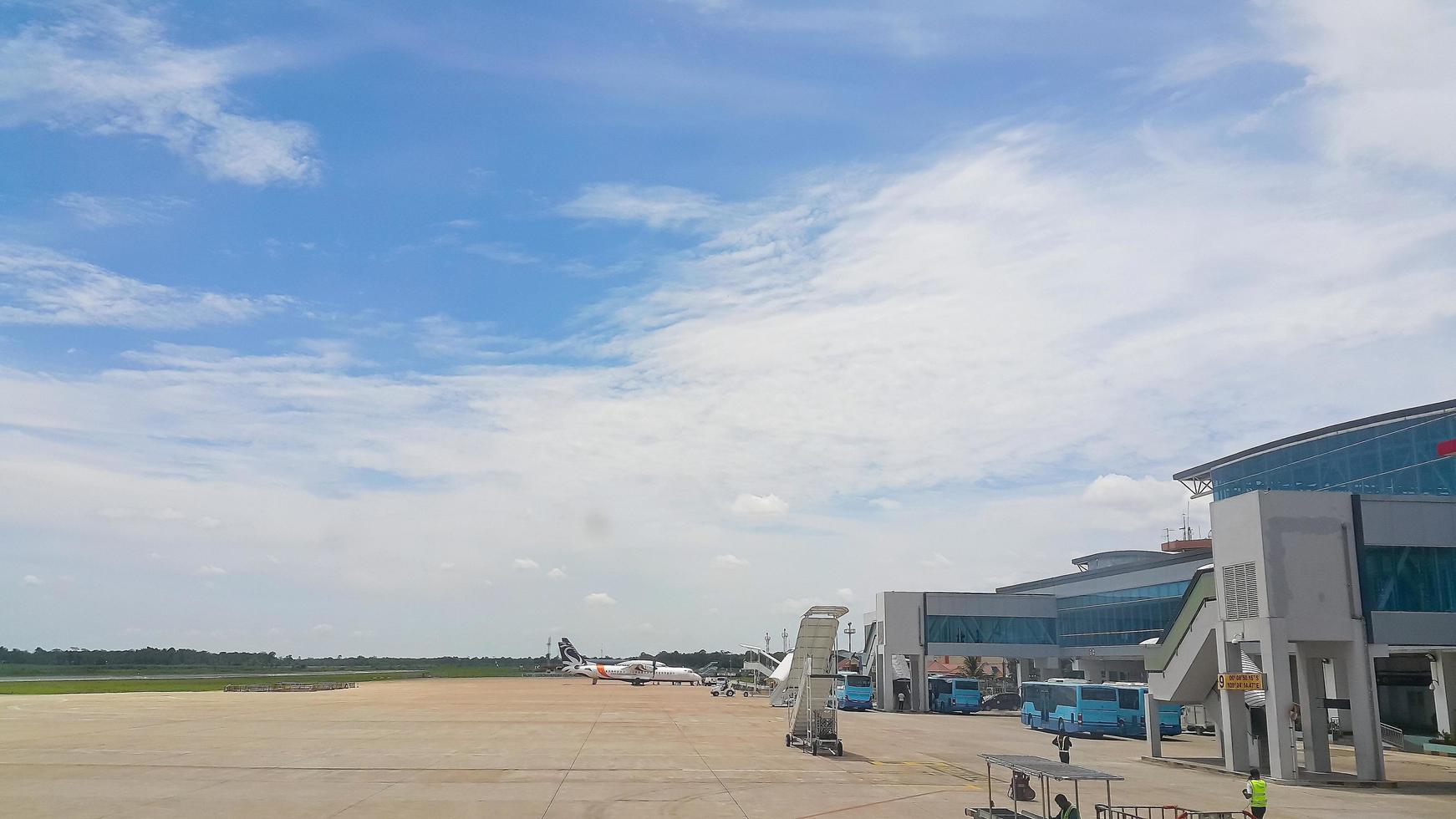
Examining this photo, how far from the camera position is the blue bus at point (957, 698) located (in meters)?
83.1

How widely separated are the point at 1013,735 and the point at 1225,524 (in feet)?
81.2

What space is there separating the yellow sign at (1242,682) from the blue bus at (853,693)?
47.6m

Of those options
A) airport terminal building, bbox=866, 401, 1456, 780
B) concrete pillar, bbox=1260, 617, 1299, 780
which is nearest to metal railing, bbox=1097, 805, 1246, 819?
concrete pillar, bbox=1260, 617, 1299, 780

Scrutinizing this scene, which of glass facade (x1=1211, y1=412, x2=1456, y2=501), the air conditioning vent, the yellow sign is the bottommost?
the yellow sign

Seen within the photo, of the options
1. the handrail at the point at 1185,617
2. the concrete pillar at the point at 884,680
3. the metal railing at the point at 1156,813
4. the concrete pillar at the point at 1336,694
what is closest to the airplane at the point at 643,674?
the concrete pillar at the point at 884,680

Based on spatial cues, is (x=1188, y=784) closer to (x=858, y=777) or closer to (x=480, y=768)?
(x=858, y=777)

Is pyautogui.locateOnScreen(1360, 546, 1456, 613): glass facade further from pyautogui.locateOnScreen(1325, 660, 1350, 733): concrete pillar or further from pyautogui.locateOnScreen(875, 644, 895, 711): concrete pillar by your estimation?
pyautogui.locateOnScreen(875, 644, 895, 711): concrete pillar

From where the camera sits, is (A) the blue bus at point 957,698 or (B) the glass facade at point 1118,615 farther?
(A) the blue bus at point 957,698

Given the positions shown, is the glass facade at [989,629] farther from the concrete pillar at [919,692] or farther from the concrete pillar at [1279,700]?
the concrete pillar at [1279,700]

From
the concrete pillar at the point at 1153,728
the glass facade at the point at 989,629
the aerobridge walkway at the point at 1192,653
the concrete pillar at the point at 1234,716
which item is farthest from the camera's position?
the glass facade at the point at 989,629

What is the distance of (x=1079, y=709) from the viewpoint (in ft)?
191

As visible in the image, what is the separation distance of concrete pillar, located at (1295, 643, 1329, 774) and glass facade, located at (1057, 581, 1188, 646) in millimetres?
38479

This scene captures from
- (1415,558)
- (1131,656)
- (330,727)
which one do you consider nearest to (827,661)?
(1415,558)

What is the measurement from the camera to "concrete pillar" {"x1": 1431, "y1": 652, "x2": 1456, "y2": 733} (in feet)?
166
